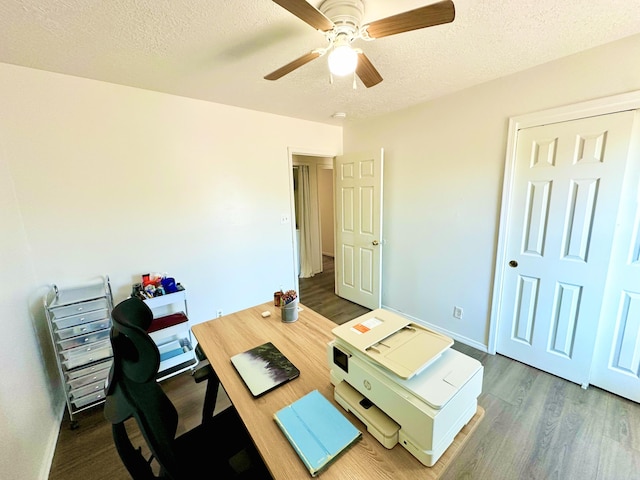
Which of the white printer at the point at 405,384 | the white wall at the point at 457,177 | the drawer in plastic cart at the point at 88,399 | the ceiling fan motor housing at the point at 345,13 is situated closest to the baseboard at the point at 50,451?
the drawer in plastic cart at the point at 88,399

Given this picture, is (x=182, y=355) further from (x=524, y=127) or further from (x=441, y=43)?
(x=524, y=127)

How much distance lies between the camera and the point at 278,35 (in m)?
1.43

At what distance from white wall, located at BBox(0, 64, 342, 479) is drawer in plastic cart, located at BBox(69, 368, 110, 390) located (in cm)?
14

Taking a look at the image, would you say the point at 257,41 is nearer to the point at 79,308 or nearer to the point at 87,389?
the point at 79,308

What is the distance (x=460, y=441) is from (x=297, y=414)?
52 centimetres

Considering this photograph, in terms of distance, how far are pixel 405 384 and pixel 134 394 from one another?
2.49 ft

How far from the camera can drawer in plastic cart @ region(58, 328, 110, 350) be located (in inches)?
68.3

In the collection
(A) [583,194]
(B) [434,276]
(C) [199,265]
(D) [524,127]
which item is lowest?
(B) [434,276]

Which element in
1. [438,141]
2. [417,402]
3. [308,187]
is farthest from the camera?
[308,187]

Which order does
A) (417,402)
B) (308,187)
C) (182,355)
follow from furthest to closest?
(308,187)
(182,355)
(417,402)

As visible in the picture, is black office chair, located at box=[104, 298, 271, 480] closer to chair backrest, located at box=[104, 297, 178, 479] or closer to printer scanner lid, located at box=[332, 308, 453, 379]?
chair backrest, located at box=[104, 297, 178, 479]

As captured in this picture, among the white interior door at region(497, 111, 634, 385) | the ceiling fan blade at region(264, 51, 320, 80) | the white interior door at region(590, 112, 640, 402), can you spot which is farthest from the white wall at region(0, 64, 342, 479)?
the white interior door at region(590, 112, 640, 402)

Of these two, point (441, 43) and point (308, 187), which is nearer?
point (441, 43)

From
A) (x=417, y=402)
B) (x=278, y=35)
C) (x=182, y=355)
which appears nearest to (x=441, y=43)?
(x=278, y=35)
